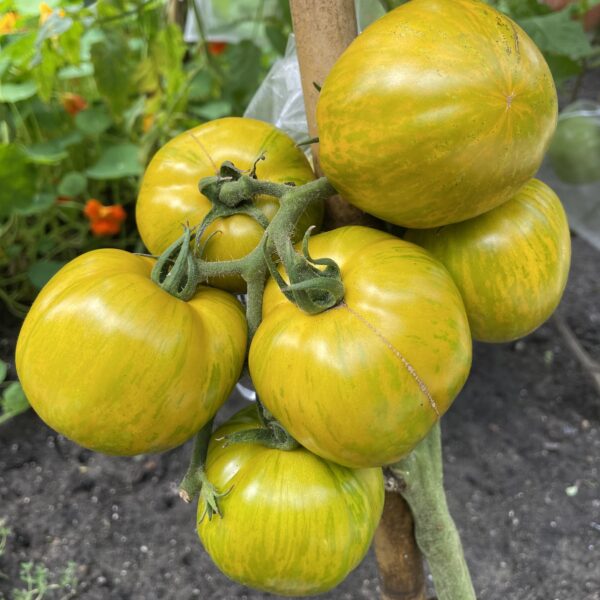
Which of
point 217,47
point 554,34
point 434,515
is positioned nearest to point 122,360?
point 434,515

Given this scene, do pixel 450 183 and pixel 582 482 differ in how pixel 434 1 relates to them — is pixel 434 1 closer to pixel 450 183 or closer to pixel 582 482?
pixel 450 183

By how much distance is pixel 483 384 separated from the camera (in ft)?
6.69

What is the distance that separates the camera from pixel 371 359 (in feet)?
1.76

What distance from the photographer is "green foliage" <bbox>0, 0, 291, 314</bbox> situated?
1460 millimetres

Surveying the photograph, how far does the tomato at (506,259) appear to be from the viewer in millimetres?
634

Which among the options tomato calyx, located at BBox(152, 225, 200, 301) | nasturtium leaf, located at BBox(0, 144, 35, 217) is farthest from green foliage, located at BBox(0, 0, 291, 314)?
tomato calyx, located at BBox(152, 225, 200, 301)

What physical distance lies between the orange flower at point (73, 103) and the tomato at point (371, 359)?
1704mm

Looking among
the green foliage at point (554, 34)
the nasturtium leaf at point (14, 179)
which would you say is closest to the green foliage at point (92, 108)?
the nasturtium leaf at point (14, 179)

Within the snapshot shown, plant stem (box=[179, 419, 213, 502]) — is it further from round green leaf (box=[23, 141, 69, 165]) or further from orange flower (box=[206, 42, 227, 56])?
orange flower (box=[206, 42, 227, 56])

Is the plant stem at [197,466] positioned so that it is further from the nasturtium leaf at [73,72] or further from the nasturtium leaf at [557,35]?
the nasturtium leaf at [73,72]

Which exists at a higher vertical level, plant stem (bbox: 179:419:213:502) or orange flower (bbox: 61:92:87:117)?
plant stem (bbox: 179:419:213:502)

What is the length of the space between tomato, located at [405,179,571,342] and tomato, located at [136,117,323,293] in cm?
14

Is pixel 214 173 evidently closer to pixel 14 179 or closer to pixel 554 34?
pixel 554 34

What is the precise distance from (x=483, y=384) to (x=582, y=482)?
1.26ft
